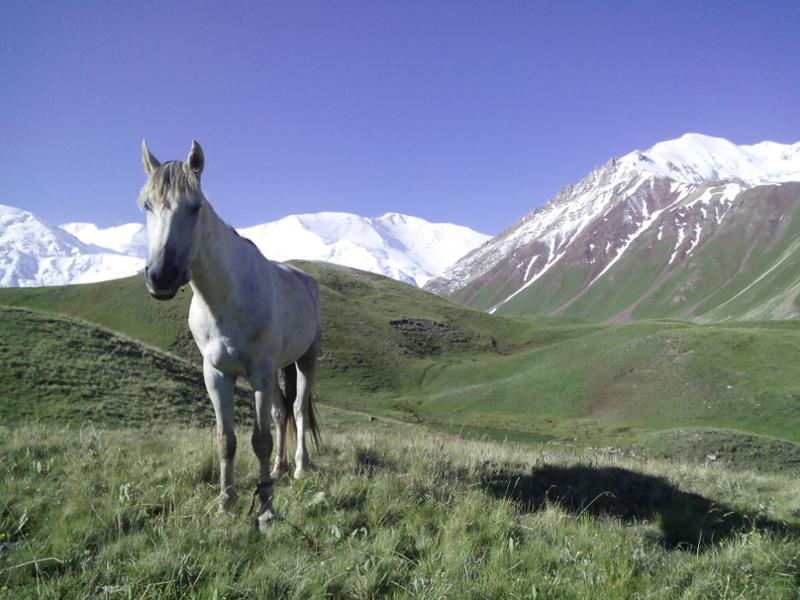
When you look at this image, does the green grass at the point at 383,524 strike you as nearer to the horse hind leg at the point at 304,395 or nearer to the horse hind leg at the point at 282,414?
the horse hind leg at the point at 282,414

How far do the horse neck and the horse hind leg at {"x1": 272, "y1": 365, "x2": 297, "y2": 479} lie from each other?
2.57 meters

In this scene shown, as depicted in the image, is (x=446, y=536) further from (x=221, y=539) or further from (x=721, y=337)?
(x=721, y=337)

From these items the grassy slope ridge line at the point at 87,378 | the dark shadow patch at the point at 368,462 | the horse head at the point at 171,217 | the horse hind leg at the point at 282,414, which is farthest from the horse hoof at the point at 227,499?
the grassy slope ridge line at the point at 87,378

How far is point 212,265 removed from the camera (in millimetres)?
5215

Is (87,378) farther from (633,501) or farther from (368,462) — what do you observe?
(633,501)

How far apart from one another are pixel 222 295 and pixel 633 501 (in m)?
6.34

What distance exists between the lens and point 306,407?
8016 millimetres

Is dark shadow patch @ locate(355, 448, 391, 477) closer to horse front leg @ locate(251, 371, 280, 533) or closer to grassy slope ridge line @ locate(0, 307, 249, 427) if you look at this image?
horse front leg @ locate(251, 371, 280, 533)

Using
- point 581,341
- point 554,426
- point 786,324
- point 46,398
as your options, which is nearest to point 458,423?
point 554,426

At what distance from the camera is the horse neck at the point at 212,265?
16.8ft

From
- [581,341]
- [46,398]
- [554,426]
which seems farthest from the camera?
[581,341]

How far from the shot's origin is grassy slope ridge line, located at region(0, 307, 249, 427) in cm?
1836

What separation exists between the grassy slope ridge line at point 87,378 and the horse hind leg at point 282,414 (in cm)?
1116

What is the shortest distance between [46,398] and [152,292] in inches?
738
